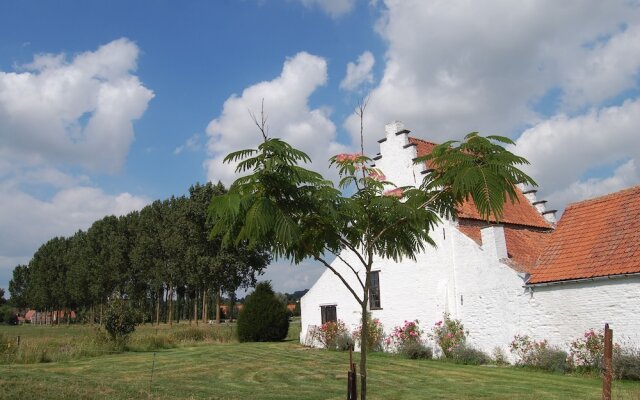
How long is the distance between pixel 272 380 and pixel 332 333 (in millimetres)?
10943

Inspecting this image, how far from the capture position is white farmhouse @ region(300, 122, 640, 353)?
51.4 feet

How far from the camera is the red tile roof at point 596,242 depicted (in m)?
15.6

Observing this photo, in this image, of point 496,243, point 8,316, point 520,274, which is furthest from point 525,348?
point 8,316

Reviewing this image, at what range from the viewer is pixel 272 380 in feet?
46.1

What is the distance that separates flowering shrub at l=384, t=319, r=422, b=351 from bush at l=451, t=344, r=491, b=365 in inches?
91.0

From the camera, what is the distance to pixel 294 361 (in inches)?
722

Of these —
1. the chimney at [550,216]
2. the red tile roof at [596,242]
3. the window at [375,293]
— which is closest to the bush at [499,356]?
the red tile roof at [596,242]

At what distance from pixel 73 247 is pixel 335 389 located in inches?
2777

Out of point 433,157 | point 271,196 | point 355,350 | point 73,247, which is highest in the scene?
point 73,247

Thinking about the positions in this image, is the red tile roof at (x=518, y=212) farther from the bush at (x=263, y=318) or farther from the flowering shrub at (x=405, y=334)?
the bush at (x=263, y=318)

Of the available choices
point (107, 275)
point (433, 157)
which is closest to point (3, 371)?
point (433, 157)

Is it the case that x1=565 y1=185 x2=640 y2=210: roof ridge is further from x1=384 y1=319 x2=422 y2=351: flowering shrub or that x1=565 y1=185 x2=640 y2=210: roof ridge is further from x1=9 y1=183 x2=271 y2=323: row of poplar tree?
x1=9 y1=183 x2=271 y2=323: row of poplar tree

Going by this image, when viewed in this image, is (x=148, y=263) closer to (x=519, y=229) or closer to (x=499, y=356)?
(x=519, y=229)

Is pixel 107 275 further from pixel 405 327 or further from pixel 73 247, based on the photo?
Answer: pixel 405 327
